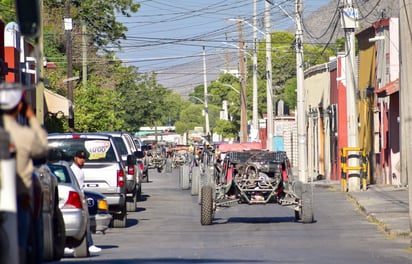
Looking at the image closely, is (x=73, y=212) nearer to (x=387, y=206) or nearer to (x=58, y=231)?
(x=58, y=231)

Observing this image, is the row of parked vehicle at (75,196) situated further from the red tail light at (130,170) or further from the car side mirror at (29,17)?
the car side mirror at (29,17)

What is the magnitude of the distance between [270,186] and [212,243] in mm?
4337

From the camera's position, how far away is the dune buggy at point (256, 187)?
24.1 meters

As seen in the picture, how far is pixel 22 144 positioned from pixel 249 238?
43.5 ft

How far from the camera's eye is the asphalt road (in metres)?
17.0

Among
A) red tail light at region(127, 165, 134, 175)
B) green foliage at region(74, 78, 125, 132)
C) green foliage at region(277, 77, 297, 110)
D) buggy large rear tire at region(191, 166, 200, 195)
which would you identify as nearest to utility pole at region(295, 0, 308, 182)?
buggy large rear tire at region(191, 166, 200, 195)

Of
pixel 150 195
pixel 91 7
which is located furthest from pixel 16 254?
pixel 91 7

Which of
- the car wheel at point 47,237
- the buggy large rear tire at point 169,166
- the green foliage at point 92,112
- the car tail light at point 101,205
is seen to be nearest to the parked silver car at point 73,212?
the car tail light at point 101,205

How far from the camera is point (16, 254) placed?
25.4 ft

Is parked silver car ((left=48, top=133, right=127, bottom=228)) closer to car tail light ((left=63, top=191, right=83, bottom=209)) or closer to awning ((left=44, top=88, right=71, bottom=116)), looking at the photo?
car tail light ((left=63, top=191, right=83, bottom=209))

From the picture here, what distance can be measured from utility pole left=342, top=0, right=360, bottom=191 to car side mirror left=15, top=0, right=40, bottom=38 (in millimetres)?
27950

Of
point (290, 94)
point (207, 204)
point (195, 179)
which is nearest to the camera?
point (207, 204)

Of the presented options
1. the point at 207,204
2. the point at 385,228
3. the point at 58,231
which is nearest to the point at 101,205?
the point at 207,204

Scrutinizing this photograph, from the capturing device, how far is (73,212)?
52.7 feet
